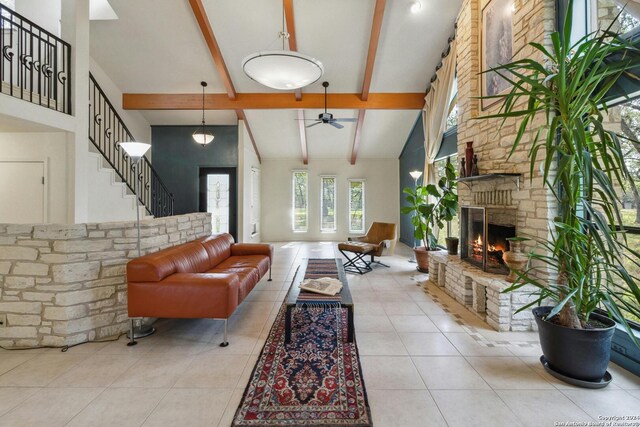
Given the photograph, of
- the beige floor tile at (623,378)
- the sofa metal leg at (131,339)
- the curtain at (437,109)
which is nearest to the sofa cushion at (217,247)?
the sofa metal leg at (131,339)

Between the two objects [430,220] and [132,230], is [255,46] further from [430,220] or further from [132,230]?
[430,220]

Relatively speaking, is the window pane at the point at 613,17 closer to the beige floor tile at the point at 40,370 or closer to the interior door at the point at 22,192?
the beige floor tile at the point at 40,370

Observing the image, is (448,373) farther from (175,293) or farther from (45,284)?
(45,284)

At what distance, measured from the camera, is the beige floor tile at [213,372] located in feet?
6.59

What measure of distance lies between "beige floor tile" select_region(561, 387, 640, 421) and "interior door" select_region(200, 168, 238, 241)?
23.4ft

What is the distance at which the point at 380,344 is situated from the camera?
101 inches

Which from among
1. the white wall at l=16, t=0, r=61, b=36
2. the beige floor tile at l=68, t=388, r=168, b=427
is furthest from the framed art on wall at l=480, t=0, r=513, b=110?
the white wall at l=16, t=0, r=61, b=36

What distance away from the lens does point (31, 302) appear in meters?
2.51

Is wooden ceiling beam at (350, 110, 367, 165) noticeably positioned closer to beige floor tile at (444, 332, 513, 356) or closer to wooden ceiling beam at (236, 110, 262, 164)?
wooden ceiling beam at (236, 110, 262, 164)

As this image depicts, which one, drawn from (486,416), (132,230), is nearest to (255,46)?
(132,230)

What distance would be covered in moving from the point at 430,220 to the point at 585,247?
2.98m

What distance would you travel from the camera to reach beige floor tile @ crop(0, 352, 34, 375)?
2.22 m

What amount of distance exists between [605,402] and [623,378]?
1.53 ft

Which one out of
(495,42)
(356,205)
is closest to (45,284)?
(495,42)
